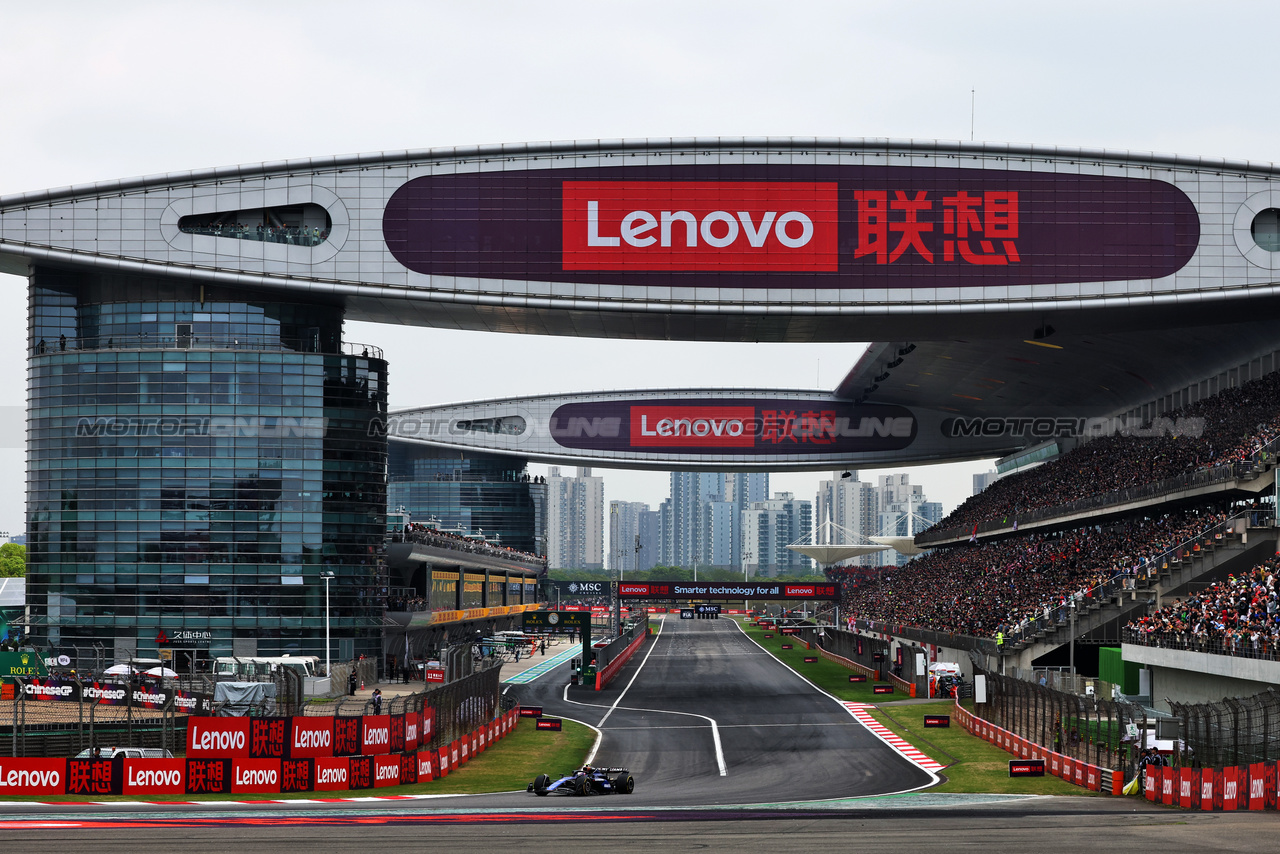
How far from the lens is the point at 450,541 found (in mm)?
89188

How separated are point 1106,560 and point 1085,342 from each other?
1224 cm

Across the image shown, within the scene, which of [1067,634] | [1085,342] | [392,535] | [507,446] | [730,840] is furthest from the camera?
[507,446]

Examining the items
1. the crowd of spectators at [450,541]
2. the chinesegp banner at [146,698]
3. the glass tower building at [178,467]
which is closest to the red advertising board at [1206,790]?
the chinesegp banner at [146,698]

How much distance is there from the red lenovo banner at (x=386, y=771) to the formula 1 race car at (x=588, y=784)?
3548mm

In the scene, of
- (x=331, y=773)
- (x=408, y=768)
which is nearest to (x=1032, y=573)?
(x=408, y=768)

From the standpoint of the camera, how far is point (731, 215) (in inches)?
1932

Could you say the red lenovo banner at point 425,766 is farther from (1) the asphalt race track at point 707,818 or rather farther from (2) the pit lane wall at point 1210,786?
(2) the pit lane wall at point 1210,786

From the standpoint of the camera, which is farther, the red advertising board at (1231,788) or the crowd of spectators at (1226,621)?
the crowd of spectators at (1226,621)

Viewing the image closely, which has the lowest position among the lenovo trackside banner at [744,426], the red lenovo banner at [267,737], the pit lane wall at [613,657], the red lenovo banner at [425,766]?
the pit lane wall at [613,657]

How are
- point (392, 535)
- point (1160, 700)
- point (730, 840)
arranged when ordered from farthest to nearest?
1. point (392, 535)
2. point (1160, 700)
3. point (730, 840)

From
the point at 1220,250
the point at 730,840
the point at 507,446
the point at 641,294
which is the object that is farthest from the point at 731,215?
the point at 507,446

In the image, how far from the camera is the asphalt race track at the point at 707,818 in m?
20.3

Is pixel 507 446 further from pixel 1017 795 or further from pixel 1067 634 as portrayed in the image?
pixel 1017 795

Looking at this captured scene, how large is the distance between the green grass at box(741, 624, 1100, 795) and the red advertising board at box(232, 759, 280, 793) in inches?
637
